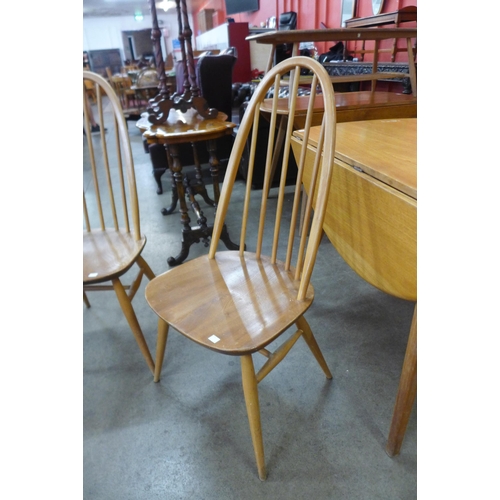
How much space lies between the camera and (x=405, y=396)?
2.98ft

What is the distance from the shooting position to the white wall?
45.1 ft

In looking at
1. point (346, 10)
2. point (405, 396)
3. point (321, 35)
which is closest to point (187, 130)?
point (321, 35)

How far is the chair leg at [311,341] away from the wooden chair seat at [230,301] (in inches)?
5.7

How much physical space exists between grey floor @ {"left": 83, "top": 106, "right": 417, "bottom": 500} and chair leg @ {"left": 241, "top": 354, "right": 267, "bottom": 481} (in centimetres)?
8

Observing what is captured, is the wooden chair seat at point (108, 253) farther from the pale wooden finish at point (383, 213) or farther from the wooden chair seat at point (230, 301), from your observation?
the pale wooden finish at point (383, 213)

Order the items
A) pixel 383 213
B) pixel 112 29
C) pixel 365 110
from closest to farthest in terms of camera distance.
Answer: pixel 383 213 → pixel 365 110 → pixel 112 29

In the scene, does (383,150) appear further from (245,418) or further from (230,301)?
(245,418)

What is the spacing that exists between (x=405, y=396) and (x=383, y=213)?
49 centimetres

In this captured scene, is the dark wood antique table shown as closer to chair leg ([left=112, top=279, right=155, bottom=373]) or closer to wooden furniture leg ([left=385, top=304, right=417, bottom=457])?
chair leg ([left=112, top=279, right=155, bottom=373])

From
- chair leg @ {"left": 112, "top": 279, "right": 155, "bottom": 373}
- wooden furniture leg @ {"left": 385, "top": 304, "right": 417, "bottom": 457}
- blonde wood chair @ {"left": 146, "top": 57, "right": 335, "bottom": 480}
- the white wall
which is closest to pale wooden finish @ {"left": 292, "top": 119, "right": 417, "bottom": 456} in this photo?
wooden furniture leg @ {"left": 385, "top": 304, "right": 417, "bottom": 457}

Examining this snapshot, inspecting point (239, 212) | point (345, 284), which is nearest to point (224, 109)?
point (239, 212)

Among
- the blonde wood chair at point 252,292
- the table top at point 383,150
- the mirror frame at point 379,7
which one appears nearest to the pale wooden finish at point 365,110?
the table top at point 383,150
